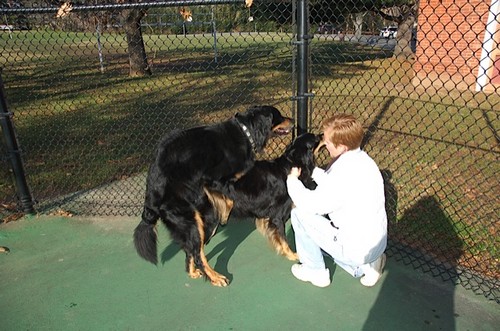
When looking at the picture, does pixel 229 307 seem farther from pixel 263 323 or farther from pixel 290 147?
pixel 290 147

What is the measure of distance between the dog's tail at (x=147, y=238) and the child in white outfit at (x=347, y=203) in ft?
3.84

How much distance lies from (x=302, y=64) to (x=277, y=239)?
60.2 inches

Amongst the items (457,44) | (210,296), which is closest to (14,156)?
(210,296)

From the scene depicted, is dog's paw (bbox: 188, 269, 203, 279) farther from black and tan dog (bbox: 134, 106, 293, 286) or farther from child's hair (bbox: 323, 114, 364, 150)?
child's hair (bbox: 323, 114, 364, 150)

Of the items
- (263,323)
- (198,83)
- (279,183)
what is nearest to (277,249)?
(279,183)

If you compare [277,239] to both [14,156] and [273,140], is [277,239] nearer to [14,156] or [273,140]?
[14,156]

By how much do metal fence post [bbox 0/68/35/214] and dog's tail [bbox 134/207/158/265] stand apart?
6.39 feet

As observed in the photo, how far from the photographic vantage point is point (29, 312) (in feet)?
8.92

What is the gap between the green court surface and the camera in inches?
99.7

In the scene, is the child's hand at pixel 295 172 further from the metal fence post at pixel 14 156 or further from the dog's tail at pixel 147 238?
the metal fence post at pixel 14 156

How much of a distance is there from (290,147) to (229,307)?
4.50ft

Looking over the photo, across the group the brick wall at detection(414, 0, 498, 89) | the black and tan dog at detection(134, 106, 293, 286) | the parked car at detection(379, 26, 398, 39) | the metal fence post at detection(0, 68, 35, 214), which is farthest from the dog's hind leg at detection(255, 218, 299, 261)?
the parked car at detection(379, 26, 398, 39)

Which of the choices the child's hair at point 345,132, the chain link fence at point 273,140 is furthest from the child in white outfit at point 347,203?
the chain link fence at point 273,140

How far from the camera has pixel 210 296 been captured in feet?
9.25
